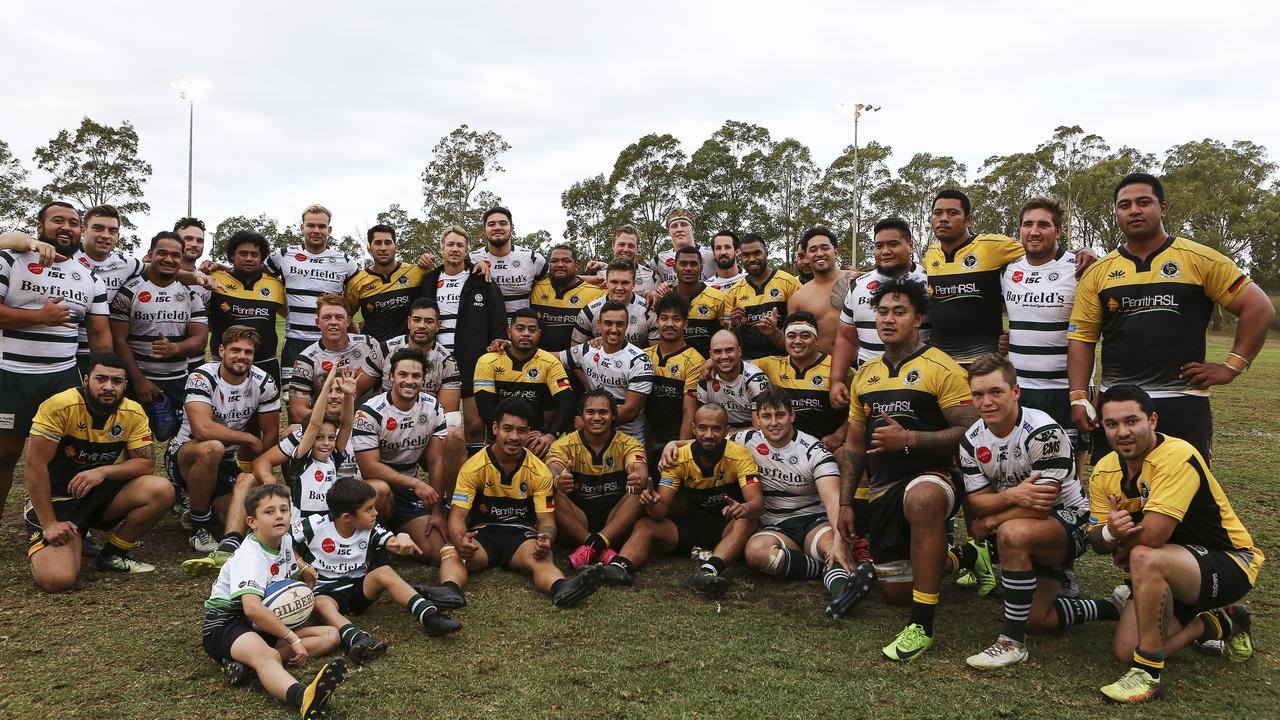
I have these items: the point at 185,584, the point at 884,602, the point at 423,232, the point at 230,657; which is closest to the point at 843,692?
the point at 884,602

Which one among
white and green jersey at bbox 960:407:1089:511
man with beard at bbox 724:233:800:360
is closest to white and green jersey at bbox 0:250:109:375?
man with beard at bbox 724:233:800:360

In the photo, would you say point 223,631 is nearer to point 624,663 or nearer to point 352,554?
point 352,554

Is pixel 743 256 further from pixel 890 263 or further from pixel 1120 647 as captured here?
pixel 1120 647

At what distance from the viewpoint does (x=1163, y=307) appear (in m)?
4.51

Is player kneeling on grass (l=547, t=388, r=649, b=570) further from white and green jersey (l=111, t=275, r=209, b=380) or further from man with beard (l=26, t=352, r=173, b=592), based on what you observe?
white and green jersey (l=111, t=275, r=209, b=380)

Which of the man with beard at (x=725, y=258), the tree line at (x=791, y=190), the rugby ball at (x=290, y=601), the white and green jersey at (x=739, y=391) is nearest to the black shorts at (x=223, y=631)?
the rugby ball at (x=290, y=601)

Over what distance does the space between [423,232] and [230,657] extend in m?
38.4

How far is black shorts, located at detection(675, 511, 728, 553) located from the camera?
5.86 m

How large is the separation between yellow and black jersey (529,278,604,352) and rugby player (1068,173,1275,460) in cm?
450

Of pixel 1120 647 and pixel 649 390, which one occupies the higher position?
pixel 649 390

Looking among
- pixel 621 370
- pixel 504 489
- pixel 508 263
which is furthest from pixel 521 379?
pixel 508 263

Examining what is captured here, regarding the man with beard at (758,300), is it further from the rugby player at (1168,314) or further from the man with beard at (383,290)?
the man with beard at (383,290)

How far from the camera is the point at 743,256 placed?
7496 mm

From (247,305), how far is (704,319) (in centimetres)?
427
